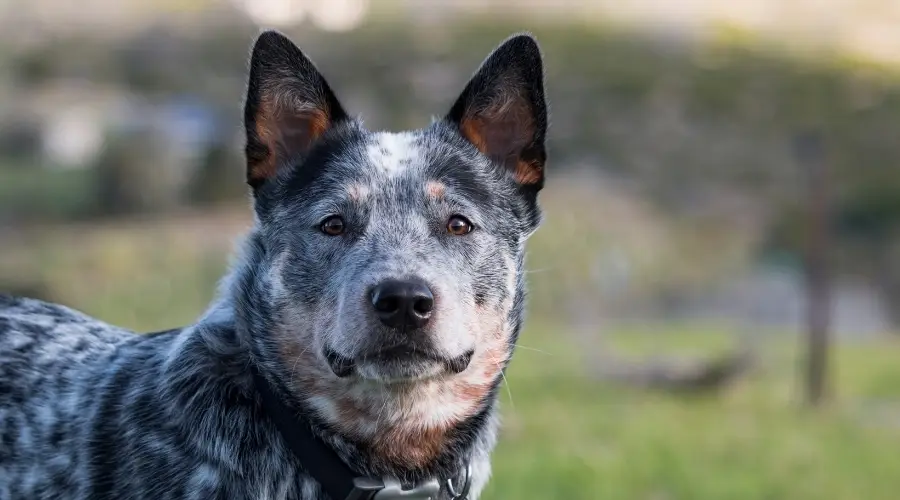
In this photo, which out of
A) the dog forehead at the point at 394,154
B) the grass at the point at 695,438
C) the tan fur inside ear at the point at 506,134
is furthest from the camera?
the grass at the point at 695,438

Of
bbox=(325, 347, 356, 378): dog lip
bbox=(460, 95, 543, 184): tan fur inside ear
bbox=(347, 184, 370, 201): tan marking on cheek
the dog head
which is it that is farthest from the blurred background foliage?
bbox=(325, 347, 356, 378): dog lip

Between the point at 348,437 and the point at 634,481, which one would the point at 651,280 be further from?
the point at 348,437

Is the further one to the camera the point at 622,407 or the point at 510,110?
the point at 622,407

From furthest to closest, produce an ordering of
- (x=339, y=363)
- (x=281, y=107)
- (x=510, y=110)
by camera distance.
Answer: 1. (x=510, y=110)
2. (x=281, y=107)
3. (x=339, y=363)

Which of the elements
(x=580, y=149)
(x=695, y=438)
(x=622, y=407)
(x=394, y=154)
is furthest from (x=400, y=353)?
(x=580, y=149)

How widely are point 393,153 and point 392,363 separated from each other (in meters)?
0.85

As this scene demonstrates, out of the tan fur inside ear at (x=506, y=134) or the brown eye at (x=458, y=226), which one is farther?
the tan fur inside ear at (x=506, y=134)

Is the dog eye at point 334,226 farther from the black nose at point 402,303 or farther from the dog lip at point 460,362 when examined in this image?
the dog lip at point 460,362

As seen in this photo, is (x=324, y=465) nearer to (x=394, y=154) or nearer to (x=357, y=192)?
(x=357, y=192)

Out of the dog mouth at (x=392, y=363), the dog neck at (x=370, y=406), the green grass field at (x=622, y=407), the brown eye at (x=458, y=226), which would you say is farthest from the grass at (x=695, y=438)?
the dog mouth at (x=392, y=363)

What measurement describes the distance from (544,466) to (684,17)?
32.5 ft

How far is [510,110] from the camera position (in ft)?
11.4

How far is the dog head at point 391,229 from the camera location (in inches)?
112

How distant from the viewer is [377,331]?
2.78m
